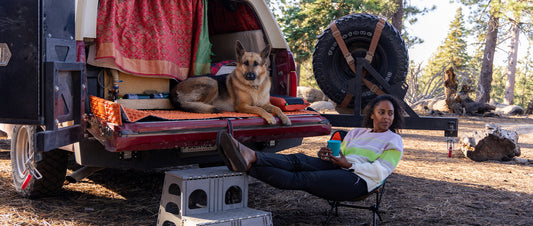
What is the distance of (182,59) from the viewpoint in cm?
489

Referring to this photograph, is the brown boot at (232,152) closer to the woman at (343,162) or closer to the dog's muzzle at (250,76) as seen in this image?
the woman at (343,162)

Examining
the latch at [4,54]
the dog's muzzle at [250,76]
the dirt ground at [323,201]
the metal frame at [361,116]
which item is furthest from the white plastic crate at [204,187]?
the metal frame at [361,116]

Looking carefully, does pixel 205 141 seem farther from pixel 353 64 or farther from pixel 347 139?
pixel 353 64

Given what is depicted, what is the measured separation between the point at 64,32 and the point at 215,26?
115 inches

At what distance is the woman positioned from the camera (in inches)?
117

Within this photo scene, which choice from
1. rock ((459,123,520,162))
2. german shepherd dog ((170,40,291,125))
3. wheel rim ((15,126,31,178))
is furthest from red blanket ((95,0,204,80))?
rock ((459,123,520,162))

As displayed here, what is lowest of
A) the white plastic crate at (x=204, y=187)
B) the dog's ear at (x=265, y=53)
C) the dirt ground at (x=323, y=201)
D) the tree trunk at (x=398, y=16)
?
the dirt ground at (x=323, y=201)

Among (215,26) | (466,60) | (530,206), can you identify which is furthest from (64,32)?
(466,60)

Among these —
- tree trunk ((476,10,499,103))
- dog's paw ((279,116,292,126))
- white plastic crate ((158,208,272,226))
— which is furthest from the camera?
tree trunk ((476,10,499,103))

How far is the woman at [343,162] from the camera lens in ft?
9.72

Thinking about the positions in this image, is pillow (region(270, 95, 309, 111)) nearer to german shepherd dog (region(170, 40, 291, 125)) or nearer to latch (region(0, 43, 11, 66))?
german shepherd dog (region(170, 40, 291, 125))

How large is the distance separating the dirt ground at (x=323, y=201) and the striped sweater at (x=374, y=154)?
597mm

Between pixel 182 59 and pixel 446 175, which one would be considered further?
pixel 446 175

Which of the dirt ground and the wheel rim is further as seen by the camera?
the wheel rim
